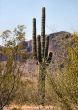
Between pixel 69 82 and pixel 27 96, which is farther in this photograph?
pixel 27 96

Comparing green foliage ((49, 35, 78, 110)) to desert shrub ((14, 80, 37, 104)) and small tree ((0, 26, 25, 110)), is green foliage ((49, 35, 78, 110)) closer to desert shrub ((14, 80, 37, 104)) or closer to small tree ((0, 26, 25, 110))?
small tree ((0, 26, 25, 110))

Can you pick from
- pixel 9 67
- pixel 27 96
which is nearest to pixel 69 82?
pixel 9 67

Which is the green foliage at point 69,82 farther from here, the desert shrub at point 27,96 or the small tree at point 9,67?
the desert shrub at point 27,96

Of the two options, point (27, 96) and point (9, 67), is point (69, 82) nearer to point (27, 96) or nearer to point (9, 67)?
point (9, 67)

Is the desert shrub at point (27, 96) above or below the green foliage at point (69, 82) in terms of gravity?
below

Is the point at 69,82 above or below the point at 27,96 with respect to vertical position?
above

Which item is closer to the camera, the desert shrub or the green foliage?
the green foliage

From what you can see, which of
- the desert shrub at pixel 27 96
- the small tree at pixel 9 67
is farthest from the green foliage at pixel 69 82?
the desert shrub at pixel 27 96

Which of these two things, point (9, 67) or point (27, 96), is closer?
point (9, 67)

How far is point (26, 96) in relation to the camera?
72.4 ft

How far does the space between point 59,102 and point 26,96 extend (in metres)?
10.1

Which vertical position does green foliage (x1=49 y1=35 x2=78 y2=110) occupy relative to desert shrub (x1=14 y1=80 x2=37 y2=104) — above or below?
above

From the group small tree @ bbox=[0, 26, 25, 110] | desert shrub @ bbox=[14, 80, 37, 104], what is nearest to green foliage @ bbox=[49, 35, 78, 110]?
→ small tree @ bbox=[0, 26, 25, 110]

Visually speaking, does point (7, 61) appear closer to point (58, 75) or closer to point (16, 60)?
point (16, 60)
